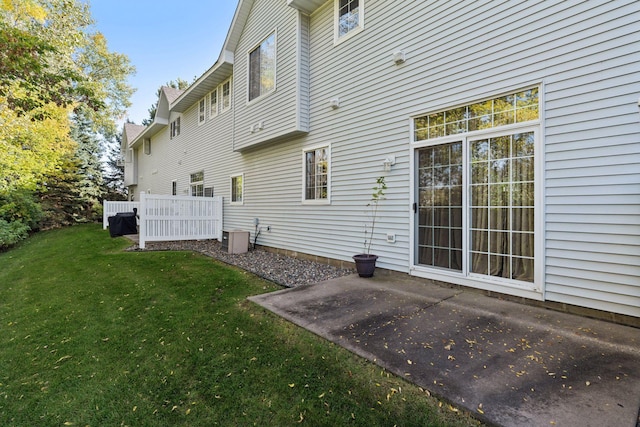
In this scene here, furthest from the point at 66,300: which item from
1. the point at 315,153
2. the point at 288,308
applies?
the point at 315,153

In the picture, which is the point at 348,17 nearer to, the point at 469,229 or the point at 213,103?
the point at 469,229

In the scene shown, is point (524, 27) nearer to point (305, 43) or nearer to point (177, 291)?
point (305, 43)

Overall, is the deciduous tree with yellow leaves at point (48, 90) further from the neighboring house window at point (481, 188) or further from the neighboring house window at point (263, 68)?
the neighboring house window at point (481, 188)

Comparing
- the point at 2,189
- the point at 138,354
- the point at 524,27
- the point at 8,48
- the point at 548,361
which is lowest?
the point at 138,354

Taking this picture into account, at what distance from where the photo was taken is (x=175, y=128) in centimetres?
1461

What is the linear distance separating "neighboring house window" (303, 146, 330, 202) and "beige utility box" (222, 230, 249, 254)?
2.29 meters

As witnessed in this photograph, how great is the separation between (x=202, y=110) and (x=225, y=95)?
2.19 m

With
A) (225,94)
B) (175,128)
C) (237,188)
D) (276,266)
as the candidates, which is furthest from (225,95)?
(276,266)

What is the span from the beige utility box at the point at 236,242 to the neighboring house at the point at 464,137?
0.75 meters

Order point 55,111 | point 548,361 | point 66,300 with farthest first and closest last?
point 55,111 → point 66,300 → point 548,361

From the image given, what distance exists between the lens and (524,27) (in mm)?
3691

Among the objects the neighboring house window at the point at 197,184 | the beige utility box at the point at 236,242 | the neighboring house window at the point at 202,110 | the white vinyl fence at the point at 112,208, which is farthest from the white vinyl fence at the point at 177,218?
the white vinyl fence at the point at 112,208

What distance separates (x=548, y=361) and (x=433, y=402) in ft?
3.68

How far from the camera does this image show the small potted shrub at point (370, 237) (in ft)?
16.4
